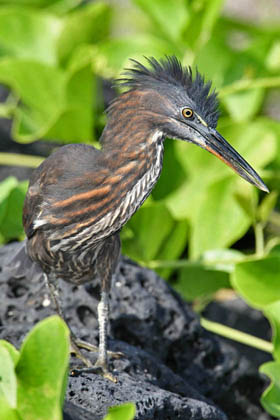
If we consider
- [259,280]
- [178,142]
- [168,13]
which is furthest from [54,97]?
[259,280]

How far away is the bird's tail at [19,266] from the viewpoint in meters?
3.65

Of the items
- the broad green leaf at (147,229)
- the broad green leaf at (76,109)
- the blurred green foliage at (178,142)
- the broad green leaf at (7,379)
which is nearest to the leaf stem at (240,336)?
the blurred green foliage at (178,142)

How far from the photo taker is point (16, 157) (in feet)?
17.3

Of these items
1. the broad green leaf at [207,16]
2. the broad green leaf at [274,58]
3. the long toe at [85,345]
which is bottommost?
the long toe at [85,345]

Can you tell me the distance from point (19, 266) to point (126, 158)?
3.02ft

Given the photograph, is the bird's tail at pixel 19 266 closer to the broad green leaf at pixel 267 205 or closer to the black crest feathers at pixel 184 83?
the black crest feathers at pixel 184 83

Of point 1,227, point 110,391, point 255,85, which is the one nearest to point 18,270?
point 1,227

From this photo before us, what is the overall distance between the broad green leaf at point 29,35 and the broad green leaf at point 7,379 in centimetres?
352

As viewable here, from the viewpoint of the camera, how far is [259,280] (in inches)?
156

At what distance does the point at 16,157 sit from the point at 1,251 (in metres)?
1.40

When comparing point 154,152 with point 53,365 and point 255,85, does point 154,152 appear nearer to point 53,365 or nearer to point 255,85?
point 53,365

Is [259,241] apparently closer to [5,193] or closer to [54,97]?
[5,193]

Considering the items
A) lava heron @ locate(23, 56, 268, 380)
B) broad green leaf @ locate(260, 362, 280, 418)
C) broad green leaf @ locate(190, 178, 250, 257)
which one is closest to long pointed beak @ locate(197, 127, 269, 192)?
lava heron @ locate(23, 56, 268, 380)

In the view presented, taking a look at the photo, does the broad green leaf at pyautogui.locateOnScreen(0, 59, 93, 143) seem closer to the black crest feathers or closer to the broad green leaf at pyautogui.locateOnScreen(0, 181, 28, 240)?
the broad green leaf at pyautogui.locateOnScreen(0, 181, 28, 240)
